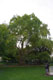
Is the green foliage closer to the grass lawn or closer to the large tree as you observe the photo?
the large tree

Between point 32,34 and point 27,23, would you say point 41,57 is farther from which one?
point 27,23

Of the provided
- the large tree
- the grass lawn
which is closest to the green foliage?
the large tree

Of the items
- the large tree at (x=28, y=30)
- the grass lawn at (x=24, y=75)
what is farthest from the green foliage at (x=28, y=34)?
the grass lawn at (x=24, y=75)

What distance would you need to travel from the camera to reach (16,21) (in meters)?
37.3

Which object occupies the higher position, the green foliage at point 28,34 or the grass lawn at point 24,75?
the green foliage at point 28,34

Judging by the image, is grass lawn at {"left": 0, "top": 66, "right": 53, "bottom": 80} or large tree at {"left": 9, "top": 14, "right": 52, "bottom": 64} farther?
large tree at {"left": 9, "top": 14, "right": 52, "bottom": 64}

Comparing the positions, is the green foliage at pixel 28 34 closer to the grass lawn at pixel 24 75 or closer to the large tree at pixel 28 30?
the large tree at pixel 28 30

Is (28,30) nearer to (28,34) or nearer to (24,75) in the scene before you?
(28,34)

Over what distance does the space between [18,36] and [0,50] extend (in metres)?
10.0

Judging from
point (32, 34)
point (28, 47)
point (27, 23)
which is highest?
point (27, 23)

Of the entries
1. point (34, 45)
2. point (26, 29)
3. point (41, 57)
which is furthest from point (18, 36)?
point (41, 57)

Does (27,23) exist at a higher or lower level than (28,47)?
higher

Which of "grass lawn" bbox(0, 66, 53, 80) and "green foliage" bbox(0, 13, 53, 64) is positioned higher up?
"green foliage" bbox(0, 13, 53, 64)

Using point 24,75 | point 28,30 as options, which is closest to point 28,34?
point 28,30
